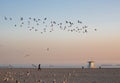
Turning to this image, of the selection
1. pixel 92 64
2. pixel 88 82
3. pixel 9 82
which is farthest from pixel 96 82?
pixel 92 64

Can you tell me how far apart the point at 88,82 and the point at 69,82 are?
2083 mm

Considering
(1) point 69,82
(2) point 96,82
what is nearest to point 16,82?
(1) point 69,82

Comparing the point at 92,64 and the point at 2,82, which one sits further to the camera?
the point at 92,64

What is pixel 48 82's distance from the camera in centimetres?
3634

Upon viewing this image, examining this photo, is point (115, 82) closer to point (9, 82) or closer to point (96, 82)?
point (96, 82)

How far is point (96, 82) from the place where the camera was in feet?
121

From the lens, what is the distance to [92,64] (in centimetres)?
10406

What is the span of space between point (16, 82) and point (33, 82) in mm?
1835

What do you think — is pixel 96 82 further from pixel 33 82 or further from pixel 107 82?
pixel 33 82

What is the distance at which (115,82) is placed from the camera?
121 ft

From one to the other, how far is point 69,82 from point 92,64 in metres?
68.2

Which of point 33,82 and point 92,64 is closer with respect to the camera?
point 33,82

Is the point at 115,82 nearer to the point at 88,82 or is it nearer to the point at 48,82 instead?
the point at 88,82

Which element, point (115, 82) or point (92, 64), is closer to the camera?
point (115, 82)
